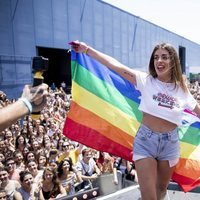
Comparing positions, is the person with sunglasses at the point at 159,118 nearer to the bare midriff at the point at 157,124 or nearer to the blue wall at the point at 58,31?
the bare midriff at the point at 157,124

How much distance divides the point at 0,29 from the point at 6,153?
12831 millimetres

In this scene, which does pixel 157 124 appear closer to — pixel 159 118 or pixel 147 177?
→ pixel 159 118

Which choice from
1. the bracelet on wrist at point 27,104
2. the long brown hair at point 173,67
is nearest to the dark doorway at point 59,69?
the long brown hair at point 173,67

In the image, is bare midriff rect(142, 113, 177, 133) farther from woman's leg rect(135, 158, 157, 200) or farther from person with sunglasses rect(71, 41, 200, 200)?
woman's leg rect(135, 158, 157, 200)

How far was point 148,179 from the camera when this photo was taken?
265cm

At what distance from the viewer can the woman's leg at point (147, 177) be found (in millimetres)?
2653

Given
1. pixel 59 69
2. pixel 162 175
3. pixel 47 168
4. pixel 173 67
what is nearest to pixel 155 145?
pixel 162 175

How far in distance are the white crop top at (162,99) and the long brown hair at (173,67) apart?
0.04 metres

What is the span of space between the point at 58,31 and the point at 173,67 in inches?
772

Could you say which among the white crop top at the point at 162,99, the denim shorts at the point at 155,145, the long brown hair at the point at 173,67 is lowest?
the denim shorts at the point at 155,145

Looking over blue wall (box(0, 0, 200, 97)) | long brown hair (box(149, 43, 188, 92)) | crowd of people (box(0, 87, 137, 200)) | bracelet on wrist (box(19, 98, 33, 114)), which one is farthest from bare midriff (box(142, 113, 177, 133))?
blue wall (box(0, 0, 200, 97))

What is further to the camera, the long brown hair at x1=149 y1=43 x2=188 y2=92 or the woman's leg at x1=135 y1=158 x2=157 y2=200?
the long brown hair at x1=149 y1=43 x2=188 y2=92

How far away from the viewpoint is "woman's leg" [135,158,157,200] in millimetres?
2653

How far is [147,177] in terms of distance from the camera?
2652 millimetres
